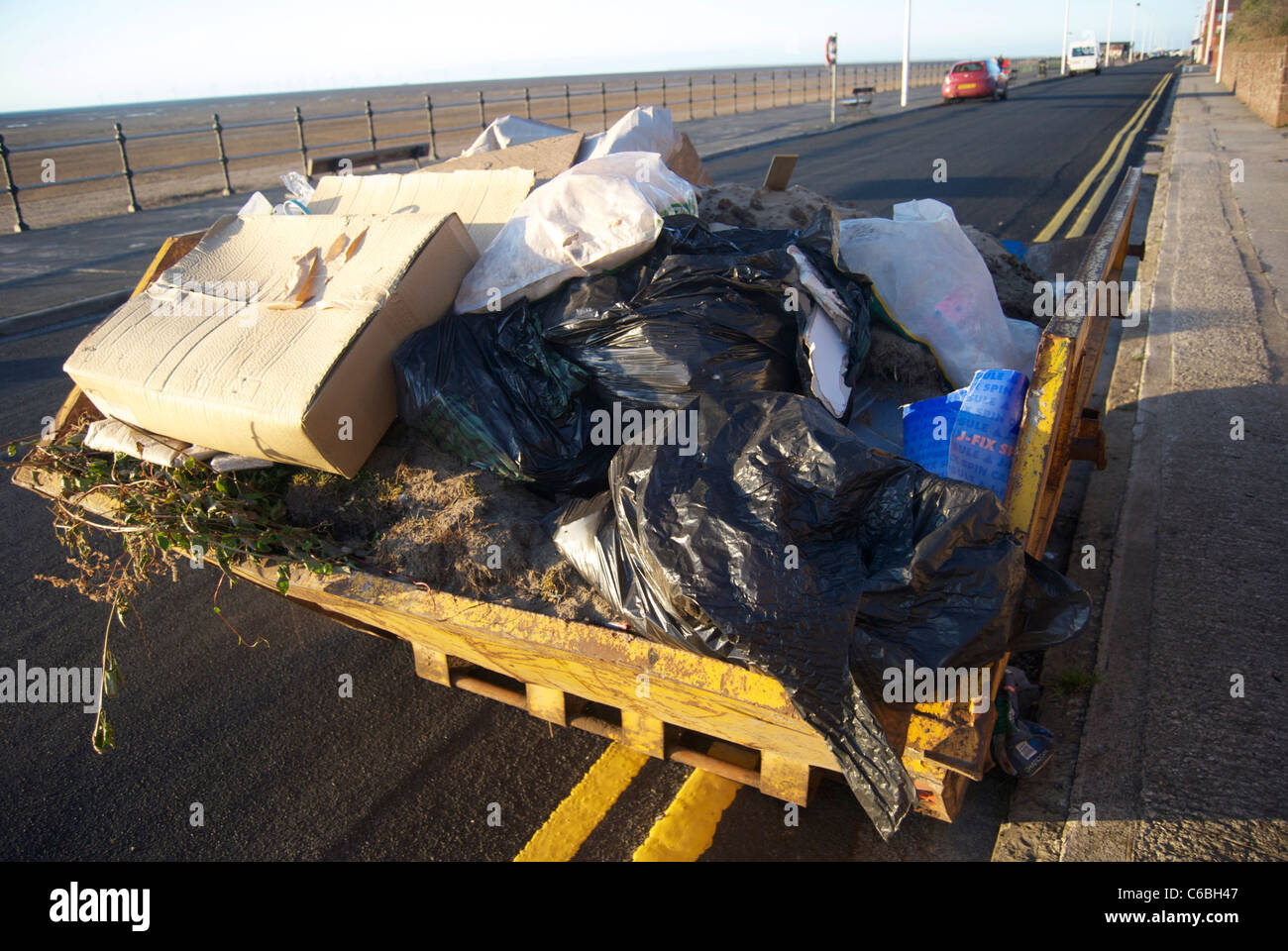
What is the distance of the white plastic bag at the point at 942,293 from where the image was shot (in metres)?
3.11

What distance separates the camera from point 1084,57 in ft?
159

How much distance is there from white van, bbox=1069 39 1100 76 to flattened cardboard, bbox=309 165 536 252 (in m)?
56.0

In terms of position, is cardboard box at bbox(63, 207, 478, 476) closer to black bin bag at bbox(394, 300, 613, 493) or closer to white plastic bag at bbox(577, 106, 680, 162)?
black bin bag at bbox(394, 300, 613, 493)

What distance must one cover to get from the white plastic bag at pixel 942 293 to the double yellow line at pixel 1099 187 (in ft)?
16.7

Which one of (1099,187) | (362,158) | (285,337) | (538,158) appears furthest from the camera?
(1099,187)

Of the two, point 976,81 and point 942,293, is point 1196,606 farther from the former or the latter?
point 976,81

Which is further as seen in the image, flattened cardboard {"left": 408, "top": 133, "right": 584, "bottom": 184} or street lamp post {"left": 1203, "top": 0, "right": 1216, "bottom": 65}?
street lamp post {"left": 1203, "top": 0, "right": 1216, "bottom": 65}

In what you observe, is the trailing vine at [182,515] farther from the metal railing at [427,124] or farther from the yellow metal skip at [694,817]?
the metal railing at [427,124]

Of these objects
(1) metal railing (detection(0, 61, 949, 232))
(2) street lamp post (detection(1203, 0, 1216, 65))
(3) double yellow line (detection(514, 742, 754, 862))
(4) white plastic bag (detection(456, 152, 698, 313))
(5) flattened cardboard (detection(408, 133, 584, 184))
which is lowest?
(3) double yellow line (detection(514, 742, 754, 862))

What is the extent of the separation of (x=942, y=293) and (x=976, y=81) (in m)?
31.4

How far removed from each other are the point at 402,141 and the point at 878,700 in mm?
27631

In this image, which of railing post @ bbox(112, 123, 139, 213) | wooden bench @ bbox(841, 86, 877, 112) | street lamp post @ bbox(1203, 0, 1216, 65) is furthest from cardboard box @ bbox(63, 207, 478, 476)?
street lamp post @ bbox(1203, 0, 1216, 65)

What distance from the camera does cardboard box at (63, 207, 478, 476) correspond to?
7.93 ft

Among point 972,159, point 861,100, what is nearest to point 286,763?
point 972,159
